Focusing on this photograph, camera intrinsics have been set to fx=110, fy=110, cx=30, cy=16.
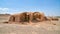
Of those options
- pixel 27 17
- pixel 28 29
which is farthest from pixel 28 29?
pixel 27 17

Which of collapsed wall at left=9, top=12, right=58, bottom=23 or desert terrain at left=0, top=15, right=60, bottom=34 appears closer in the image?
desert terrain at left=0, top=15, right=60, bottom=34

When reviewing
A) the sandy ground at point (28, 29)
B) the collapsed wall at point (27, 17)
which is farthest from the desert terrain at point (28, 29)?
the collapsed wall at point (27, 17)

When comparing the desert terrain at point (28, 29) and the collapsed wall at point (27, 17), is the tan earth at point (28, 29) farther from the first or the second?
the collapsed wall at point (27, 17)

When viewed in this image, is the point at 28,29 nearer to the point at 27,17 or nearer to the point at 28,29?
the point at 28,29

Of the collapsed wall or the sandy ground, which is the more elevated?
the collapsed wall

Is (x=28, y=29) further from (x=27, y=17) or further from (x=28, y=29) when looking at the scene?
(x=27, y=17)

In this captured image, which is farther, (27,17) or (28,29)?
(27,17)

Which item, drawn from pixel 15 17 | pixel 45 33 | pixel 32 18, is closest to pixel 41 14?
pixel 32 18

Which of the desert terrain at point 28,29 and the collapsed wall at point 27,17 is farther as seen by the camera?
the collapsed wall at point 27,17

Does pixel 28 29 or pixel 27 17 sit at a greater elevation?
pixel 27 17

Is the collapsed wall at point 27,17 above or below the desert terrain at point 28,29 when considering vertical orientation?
above

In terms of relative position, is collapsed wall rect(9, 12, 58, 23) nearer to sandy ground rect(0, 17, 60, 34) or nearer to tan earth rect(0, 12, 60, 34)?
tan earth rect(0, 12, 60, 34)

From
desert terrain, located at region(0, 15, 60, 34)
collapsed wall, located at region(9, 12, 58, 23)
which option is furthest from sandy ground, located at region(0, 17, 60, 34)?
collapsed wall, located at region(9, 12, 58, 23)

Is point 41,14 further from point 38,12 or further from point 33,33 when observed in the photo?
point 33,33
